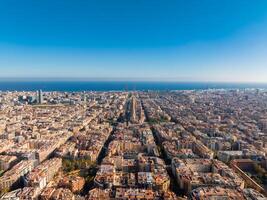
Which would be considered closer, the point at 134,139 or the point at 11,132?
the point at 134,139

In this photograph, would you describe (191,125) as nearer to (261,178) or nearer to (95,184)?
(261,178)

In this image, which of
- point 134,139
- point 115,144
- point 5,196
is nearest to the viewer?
point 5,196

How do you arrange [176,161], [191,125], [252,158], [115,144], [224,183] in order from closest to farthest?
→ 1. [224,183]
2. [176,161]
3. [252,158]
4. [115,144]
5. [191,125]

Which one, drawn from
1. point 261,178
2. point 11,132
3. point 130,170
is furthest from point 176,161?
point 11,132

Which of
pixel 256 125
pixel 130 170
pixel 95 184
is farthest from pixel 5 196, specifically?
pixel 256 125

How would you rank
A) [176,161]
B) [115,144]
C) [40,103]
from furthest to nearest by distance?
[40,103] < [115,144] < [176,161]

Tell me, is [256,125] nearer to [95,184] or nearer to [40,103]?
[95,184]

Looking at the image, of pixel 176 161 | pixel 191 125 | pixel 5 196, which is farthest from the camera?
pixel 191 125

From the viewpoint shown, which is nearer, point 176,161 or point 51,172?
point 51,172

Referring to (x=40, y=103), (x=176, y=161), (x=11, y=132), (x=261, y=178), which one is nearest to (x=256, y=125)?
(x=261, y=178)
